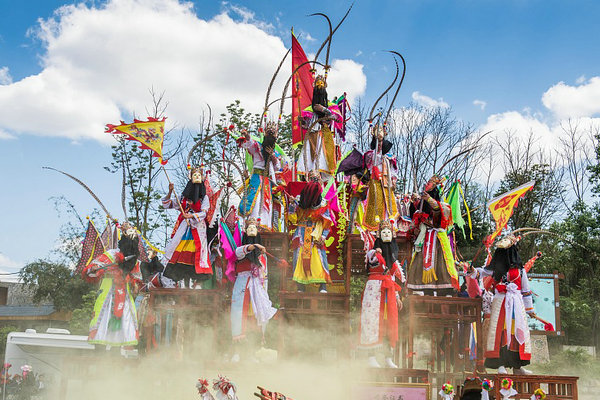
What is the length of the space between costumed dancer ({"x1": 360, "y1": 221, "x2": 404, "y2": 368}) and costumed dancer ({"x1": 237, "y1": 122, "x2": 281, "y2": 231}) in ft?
7.62

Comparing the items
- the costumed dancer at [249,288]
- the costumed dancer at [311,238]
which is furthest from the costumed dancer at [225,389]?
the costumed dancer at [311,238]

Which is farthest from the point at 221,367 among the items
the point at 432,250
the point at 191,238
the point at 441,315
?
the point at 432,250

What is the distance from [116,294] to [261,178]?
3136 millimetres

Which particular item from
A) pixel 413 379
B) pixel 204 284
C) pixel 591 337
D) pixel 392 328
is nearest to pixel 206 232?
pixel 204 284

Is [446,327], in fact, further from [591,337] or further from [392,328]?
[591,337]

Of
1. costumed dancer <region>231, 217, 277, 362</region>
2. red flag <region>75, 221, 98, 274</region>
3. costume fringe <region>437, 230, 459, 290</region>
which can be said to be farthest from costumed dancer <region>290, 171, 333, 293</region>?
red flag <region>75, 221, 98, 274</region>

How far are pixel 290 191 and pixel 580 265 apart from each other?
14.1m

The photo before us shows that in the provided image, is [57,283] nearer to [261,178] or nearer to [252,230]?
[261,178]

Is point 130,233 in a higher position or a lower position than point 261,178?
lower

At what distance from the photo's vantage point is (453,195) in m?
9.45

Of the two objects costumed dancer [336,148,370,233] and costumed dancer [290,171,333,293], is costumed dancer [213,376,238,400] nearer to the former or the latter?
costumed dancer [290,171,333,293]

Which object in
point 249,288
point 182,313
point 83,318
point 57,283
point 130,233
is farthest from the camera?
point 57,283

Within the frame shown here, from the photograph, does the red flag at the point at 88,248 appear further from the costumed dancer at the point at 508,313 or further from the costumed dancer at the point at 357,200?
the costumed dancer at the point at 508,313

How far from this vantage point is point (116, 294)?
9.40m
